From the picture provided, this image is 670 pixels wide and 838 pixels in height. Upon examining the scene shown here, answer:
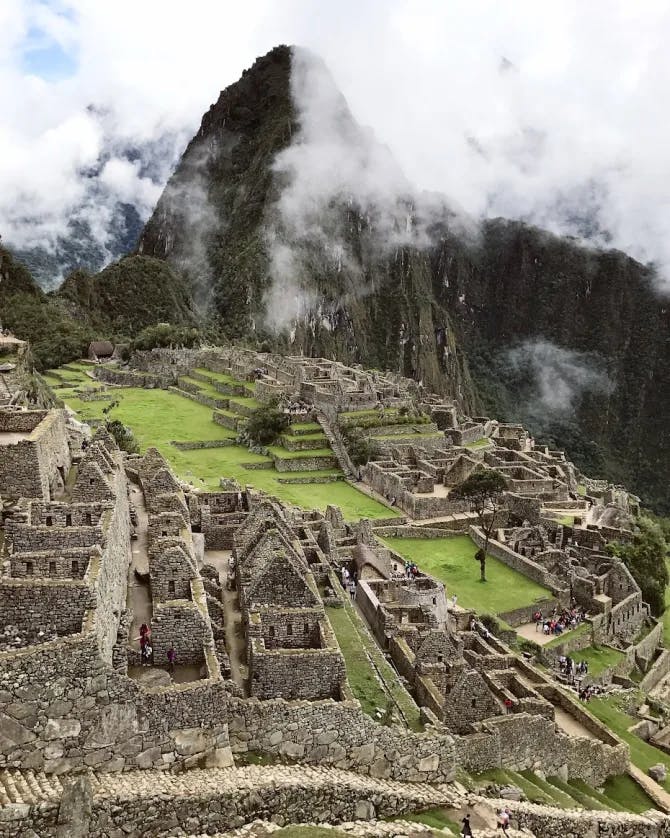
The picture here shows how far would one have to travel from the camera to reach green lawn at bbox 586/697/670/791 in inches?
768

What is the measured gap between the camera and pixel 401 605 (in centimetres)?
1838

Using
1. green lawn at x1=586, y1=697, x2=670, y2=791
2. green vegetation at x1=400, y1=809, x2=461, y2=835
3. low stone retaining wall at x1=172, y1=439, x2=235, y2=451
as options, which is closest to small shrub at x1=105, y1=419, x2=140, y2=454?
low stone retaining wall at x1=172, y1=439, x2=235, y2=451

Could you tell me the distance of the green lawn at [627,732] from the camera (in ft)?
64.0

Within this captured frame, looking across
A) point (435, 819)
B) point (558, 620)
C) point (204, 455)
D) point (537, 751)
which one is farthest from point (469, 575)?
point (435, 819)

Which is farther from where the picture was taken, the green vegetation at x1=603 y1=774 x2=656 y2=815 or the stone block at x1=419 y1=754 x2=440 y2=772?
the green vegetation at x1=603 y1=774 x2=656 y2=815

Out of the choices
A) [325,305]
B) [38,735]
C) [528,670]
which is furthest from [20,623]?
[325,305]

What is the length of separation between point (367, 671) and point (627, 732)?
434 inches

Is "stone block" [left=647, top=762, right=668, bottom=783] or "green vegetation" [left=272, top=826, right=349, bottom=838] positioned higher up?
"green vegetation" [left=272, top=826, right=349, bottom=838]

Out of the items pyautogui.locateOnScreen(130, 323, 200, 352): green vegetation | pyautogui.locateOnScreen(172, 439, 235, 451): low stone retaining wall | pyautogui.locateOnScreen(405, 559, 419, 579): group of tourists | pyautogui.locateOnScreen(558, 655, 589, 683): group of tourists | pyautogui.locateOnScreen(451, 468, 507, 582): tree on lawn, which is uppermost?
pyautogui.locateOnScreen(130, 323, 200, 352): green vegetation

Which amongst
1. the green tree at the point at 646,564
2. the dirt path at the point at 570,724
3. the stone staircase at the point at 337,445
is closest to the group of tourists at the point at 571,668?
the dirt path at the point at 570,724

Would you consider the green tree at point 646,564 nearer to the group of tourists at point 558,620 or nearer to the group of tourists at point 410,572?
the group of tourists at point 558,620

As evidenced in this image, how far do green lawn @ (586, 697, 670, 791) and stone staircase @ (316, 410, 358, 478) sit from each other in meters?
23.6

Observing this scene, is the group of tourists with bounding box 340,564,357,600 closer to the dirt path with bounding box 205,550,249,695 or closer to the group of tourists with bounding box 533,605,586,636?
the dirt path with bounding box 205,550,249,695

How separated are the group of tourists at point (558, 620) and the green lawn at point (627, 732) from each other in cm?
375
